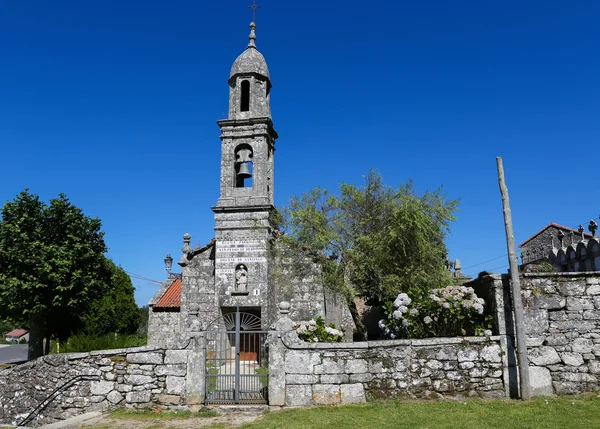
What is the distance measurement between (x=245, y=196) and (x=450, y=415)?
1115cm

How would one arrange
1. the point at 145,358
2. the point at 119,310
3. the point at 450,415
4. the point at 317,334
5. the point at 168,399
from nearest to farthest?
the point at 450,415 < the point at 168,399 < the point at 145,358 < the point at 317,334 < the point at 119,310

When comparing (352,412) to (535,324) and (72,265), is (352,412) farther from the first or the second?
(72,265)

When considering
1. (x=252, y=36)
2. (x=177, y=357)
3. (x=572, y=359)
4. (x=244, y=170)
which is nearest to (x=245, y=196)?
(x=244, y=170)

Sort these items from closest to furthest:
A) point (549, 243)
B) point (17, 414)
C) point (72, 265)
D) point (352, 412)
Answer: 1. point (352, 412)
2. point (17, 414)
3. point (72, 265)
4. point (549, 243)

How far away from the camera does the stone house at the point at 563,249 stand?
57.9ft

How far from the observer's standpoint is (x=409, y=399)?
866 centimetres

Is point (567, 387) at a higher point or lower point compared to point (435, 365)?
lower

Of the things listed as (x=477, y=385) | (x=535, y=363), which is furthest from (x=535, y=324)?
(x=477, y=385)

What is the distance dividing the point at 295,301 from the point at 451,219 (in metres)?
6.38

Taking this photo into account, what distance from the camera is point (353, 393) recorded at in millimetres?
8781

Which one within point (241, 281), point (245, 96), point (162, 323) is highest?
point (245, 96)

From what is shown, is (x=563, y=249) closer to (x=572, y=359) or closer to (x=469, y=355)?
(x=572, y=359)

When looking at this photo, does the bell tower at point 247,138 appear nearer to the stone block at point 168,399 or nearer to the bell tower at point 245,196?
the bell tower at point 245,196

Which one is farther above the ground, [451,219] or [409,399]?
[451,219]
